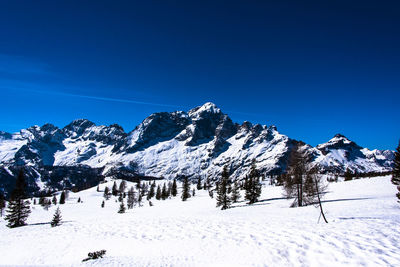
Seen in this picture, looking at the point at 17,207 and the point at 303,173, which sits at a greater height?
the point at 303,173

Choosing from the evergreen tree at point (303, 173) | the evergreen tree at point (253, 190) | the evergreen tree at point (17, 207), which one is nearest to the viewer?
the evergreen tree at point (303, 173)

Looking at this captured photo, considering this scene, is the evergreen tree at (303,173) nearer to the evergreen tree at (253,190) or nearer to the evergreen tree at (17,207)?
the evergreen tree at (253,190)

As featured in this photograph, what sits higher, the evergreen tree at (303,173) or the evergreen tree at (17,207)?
the evergreen tree at (303,173)

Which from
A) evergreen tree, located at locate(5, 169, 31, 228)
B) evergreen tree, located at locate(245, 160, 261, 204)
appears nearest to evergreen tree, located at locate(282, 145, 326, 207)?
evergreen tree, located at locate(245, 160, 261, 204)

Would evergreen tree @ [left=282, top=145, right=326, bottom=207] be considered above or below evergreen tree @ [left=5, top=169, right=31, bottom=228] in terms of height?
above

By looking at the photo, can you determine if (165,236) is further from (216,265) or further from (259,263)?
(259,263)

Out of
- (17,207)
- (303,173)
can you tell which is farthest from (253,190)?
(17,207)

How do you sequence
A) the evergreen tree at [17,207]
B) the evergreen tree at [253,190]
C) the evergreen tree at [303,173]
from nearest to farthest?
the evergreen tree at [303,173] < the evergreen tree at [17,207] < the evergreen tree at [253,190]

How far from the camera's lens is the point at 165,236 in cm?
2005

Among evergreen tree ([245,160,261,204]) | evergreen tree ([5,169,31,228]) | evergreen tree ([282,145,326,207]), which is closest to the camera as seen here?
evergreen tree ([282,145,326,207])

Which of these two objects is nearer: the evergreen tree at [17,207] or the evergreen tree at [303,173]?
the evergreen tree at [303,173]

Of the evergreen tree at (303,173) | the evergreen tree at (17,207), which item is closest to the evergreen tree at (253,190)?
the evergreen tree at (303,173)

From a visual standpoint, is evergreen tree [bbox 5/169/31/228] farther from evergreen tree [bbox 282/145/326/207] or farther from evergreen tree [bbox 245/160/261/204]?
evergreen tree [bbox 245/160/261/204]

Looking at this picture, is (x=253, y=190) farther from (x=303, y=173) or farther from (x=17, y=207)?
(x=17, y=207)
